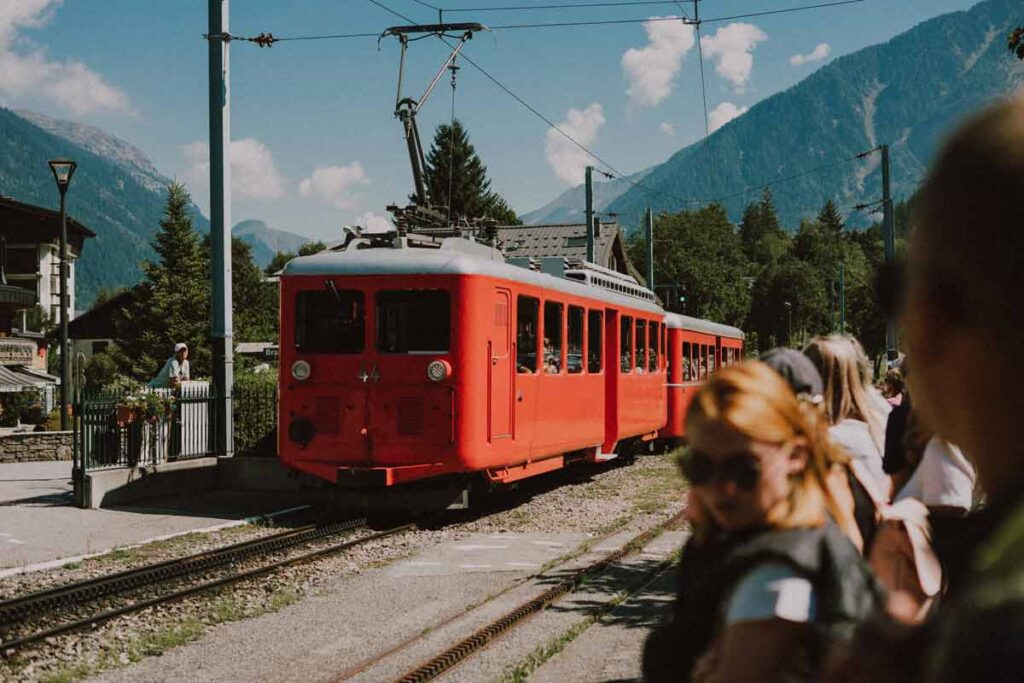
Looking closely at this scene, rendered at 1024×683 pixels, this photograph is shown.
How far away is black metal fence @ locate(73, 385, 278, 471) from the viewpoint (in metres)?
14.6

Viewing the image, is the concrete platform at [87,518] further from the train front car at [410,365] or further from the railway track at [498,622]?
the railway track at [498,622]

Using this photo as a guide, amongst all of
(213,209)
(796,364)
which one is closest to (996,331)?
(796,364)

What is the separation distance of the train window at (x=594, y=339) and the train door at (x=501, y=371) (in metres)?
2.83

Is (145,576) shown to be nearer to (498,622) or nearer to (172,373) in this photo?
(498,622)

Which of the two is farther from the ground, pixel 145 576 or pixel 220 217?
pixel 220 217

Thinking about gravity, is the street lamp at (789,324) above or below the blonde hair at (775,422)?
above

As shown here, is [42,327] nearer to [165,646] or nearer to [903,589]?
[165,646]

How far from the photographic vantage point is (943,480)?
3041 mm

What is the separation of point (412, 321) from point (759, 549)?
11.1 metres

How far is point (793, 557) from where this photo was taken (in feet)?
5.74

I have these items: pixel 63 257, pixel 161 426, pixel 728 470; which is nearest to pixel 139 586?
pixel 161 426

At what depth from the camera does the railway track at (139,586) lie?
7.98 m

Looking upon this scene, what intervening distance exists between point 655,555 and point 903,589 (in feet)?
28.5

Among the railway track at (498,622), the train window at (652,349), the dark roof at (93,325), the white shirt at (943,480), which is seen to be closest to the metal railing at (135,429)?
the railway track at (498,622)
